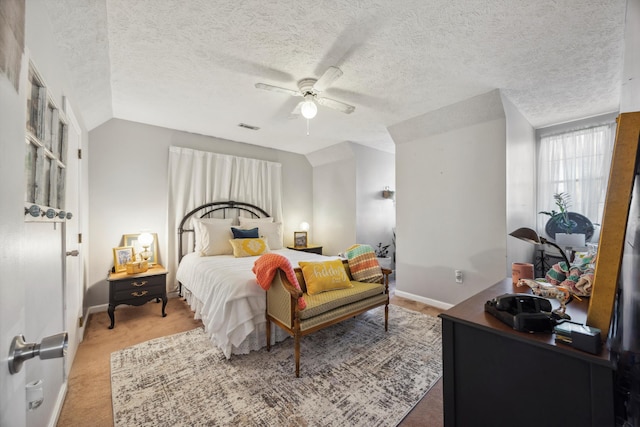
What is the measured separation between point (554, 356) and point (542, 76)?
2649 mm

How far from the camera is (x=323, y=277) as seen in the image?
242 centimetres

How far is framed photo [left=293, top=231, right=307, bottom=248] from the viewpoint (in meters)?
4.96

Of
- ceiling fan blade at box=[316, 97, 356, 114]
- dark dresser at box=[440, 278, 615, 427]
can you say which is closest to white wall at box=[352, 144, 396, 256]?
ceiling fan blade at box=[316, 97, 356, 114]

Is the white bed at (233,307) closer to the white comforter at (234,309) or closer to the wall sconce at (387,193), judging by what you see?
the white comforter at (234,309)

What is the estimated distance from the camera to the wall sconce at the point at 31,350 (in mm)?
510

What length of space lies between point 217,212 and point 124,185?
1267 millimetres

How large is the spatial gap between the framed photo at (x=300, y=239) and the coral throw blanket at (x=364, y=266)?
224 centimetres

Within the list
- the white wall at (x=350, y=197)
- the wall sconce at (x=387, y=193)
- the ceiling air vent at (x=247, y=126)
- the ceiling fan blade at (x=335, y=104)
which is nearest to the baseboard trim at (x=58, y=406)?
the ceiling fan blade at (x=335, y=104)

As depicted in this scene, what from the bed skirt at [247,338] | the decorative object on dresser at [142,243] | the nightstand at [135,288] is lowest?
the bed skirt at [247,338]

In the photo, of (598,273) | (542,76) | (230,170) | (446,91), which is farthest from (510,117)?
(230,170)

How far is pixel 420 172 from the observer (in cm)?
360

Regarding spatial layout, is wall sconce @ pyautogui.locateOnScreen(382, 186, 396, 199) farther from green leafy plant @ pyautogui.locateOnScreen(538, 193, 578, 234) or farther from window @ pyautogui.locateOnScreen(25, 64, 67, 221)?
window @ pyautogui.locateOnScreen(25, 64, 67, 221)

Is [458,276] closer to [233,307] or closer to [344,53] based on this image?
[233,307]

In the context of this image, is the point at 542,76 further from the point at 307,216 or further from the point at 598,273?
the point at 307,216
